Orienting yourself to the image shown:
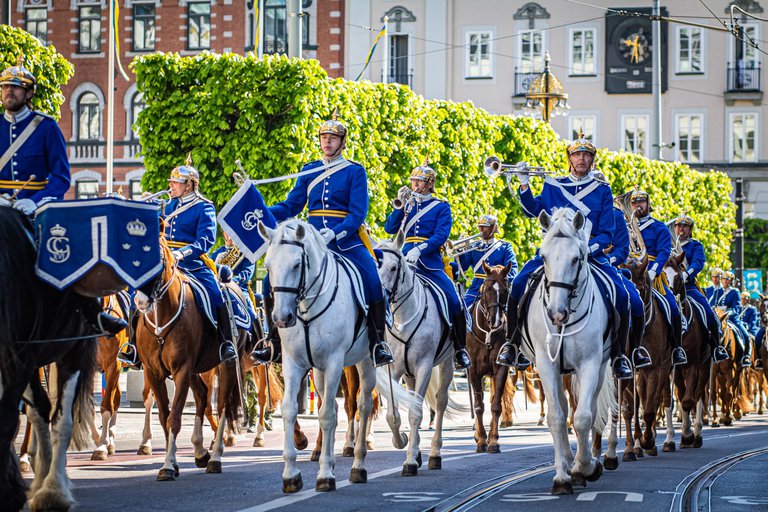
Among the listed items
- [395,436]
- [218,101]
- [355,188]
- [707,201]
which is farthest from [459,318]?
[707,201]

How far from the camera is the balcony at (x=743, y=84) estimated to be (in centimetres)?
6291

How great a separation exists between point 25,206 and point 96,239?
559 mm

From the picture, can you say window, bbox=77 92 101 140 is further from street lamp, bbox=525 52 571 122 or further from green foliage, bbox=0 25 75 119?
green foliage, bbox=0 25 75 119

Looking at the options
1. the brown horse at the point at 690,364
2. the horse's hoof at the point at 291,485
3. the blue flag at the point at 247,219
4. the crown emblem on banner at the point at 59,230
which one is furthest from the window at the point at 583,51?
the crown emblem on banner at the point at 59,230

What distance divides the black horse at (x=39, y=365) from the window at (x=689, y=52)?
55.0 meters

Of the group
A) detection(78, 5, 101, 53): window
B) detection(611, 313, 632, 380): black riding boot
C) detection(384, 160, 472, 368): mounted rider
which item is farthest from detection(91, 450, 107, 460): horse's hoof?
detection(78, 5, 101, 53): window

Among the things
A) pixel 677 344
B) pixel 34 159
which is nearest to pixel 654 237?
pixel 677 344

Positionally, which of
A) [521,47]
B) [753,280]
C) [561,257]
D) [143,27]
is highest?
[143,27]

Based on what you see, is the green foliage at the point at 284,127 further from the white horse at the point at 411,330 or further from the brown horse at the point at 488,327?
the white horse at the point at 411,330

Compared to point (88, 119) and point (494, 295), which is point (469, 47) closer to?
point (88, 119)

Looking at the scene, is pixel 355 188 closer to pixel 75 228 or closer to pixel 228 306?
pixel 228 306

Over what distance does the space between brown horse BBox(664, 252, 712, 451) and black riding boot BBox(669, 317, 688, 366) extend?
1.84 feet

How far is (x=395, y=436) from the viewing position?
14.2 meters

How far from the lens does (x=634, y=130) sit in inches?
2485
